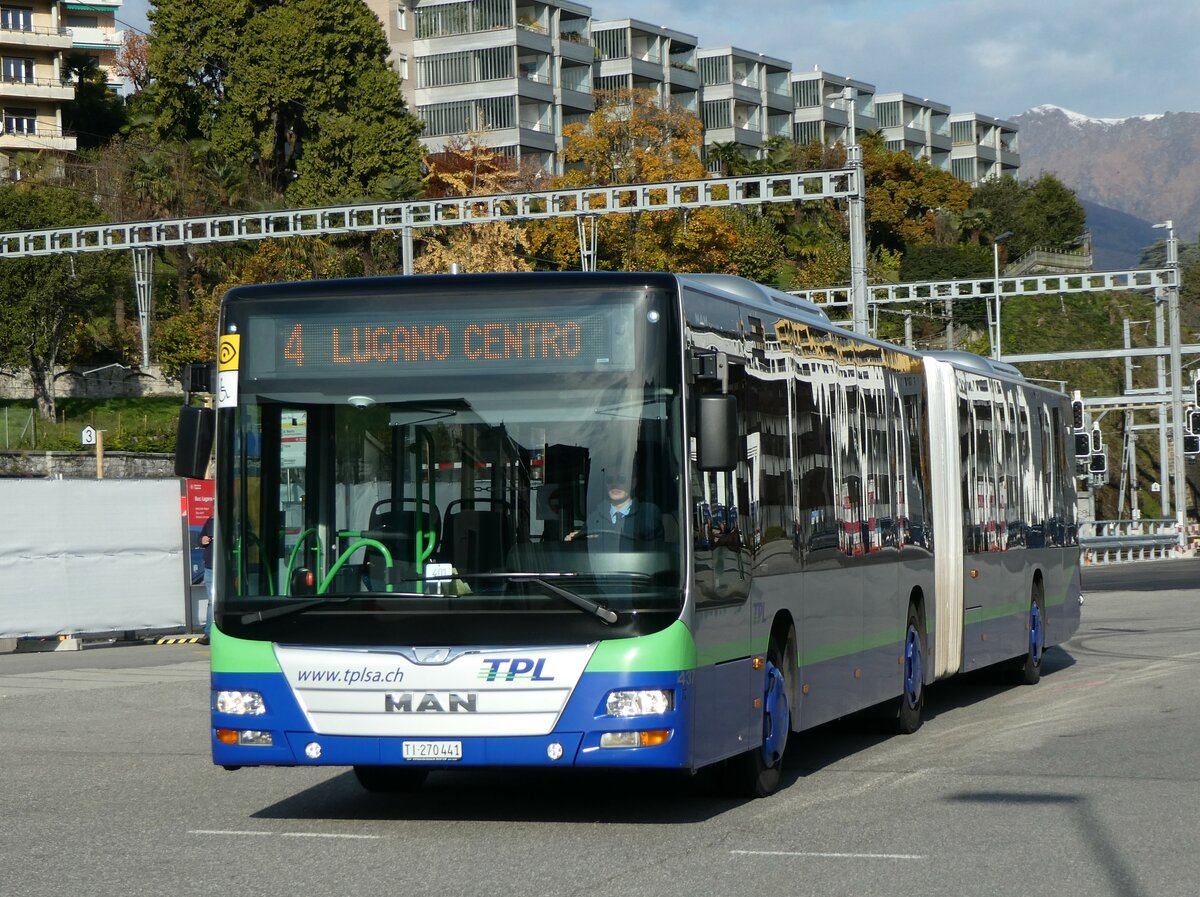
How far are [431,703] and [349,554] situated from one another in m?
0.85

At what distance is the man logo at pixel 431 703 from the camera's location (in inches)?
387

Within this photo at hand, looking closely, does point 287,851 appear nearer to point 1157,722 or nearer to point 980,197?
point 1157,722

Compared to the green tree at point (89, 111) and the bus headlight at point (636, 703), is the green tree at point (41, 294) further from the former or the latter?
the bus headlight at point (636, 703)

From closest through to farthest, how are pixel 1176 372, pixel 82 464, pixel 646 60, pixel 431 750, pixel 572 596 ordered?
pixel 572 596
pixel 431 750
pixel 82 464
pixel 1176 372
pixel 646 60

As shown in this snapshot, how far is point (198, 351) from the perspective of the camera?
65.9 metres

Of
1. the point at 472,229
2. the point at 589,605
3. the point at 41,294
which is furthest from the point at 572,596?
the point at 472,229

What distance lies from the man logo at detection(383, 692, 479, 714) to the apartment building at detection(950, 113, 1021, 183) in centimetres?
14233

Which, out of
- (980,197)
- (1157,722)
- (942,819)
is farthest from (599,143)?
(942,819)

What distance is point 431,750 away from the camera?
32.4 ft

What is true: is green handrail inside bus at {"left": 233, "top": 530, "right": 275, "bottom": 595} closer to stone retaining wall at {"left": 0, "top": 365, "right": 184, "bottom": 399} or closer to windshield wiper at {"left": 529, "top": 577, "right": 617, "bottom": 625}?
windshield wiper at {"left": 529, "top": 577, "right": 617, "bottom": 625}

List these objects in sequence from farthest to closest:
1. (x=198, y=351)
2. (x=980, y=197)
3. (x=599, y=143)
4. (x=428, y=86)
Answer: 1. (x=980, y=197)
2. (x=428, y=86)
3. (x=599, y=143)
4. (x=198, y=351)

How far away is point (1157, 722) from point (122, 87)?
115616mm

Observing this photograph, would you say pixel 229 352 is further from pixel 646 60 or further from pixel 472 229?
pixel 646 60

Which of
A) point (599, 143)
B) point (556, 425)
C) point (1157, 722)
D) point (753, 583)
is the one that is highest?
point (599, 143)
